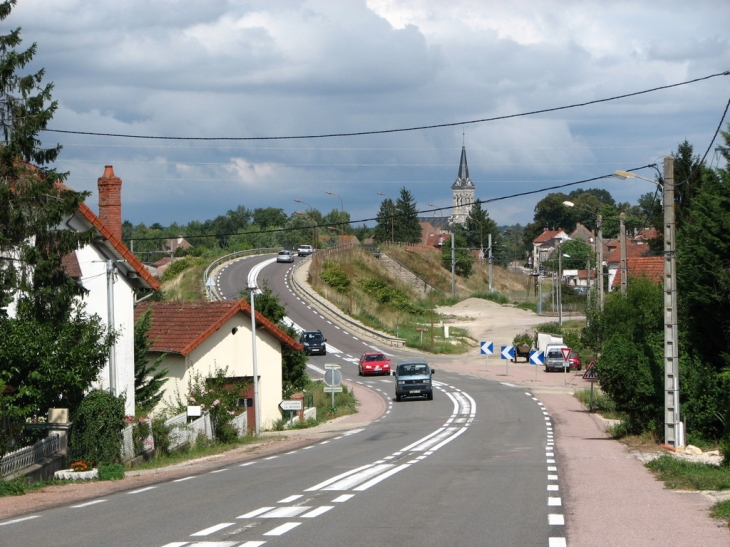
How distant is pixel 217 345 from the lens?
34281 mm

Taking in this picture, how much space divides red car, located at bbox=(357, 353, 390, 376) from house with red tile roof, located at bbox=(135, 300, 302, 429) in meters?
21.3

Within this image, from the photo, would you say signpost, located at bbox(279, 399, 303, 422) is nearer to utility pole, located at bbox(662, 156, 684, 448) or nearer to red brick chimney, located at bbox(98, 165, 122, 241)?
red brick chimney, located at bbox(98, 165, 122, 241)

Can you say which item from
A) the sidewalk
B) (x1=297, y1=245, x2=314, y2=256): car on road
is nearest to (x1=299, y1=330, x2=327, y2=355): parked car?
the sidewalk

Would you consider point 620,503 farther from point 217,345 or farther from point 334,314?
point 334,314

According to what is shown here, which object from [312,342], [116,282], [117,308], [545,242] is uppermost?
[545,242]

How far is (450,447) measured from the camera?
23312 millimetres

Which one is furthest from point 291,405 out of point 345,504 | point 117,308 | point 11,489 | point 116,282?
point 345,504

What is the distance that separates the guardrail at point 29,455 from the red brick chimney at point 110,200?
11.5m

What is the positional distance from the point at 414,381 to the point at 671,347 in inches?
939

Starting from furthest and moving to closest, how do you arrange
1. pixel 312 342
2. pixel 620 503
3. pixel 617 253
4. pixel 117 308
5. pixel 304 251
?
pixel 617 253 < pixel 304 251 < pixel 312 342 < pixel 117 308 < pixel 620 503

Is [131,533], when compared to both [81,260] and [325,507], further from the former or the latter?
[81,260]

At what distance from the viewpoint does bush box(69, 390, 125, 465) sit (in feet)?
61.7

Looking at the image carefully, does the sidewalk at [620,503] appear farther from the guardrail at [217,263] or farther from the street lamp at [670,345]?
the guardrail at [217,263]

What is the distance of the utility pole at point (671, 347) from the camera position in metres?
21.8
